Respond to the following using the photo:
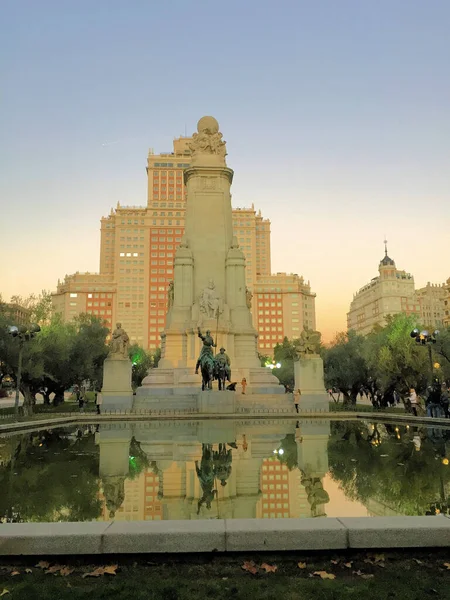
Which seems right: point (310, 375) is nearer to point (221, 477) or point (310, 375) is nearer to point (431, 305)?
point (221, 477)

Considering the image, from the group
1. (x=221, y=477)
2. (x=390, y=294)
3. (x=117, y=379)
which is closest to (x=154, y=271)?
(x=390, y=294)

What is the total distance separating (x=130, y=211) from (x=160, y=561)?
150083 mm

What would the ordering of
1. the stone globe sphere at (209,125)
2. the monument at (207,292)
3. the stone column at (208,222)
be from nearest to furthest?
the monument at (207,292)
the stone column at (208,222)
the stone globe sphere at (209,125)

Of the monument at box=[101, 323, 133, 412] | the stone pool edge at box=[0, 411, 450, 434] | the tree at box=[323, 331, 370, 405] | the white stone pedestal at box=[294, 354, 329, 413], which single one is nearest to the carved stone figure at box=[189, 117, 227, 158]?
the monument at box=[101, 323, 133, 412]

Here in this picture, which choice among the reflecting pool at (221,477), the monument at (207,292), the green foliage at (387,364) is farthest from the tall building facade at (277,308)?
the reflecting pool at (221,477)

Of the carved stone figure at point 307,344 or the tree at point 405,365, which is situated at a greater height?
the carved stone figure at point 307,344

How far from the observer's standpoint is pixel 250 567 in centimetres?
464

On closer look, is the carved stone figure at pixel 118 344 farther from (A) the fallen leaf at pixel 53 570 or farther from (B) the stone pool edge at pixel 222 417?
(A) the fallen leaf at pixel 53 570

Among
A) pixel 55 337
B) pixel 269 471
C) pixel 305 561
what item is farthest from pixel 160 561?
pixel 55 337

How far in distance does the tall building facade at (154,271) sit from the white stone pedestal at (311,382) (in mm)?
114649

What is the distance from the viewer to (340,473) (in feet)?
30.5

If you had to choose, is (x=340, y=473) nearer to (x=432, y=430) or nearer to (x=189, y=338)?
(x=432, y=430)

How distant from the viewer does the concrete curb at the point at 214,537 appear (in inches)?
190

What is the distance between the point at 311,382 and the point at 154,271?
120748 mm
